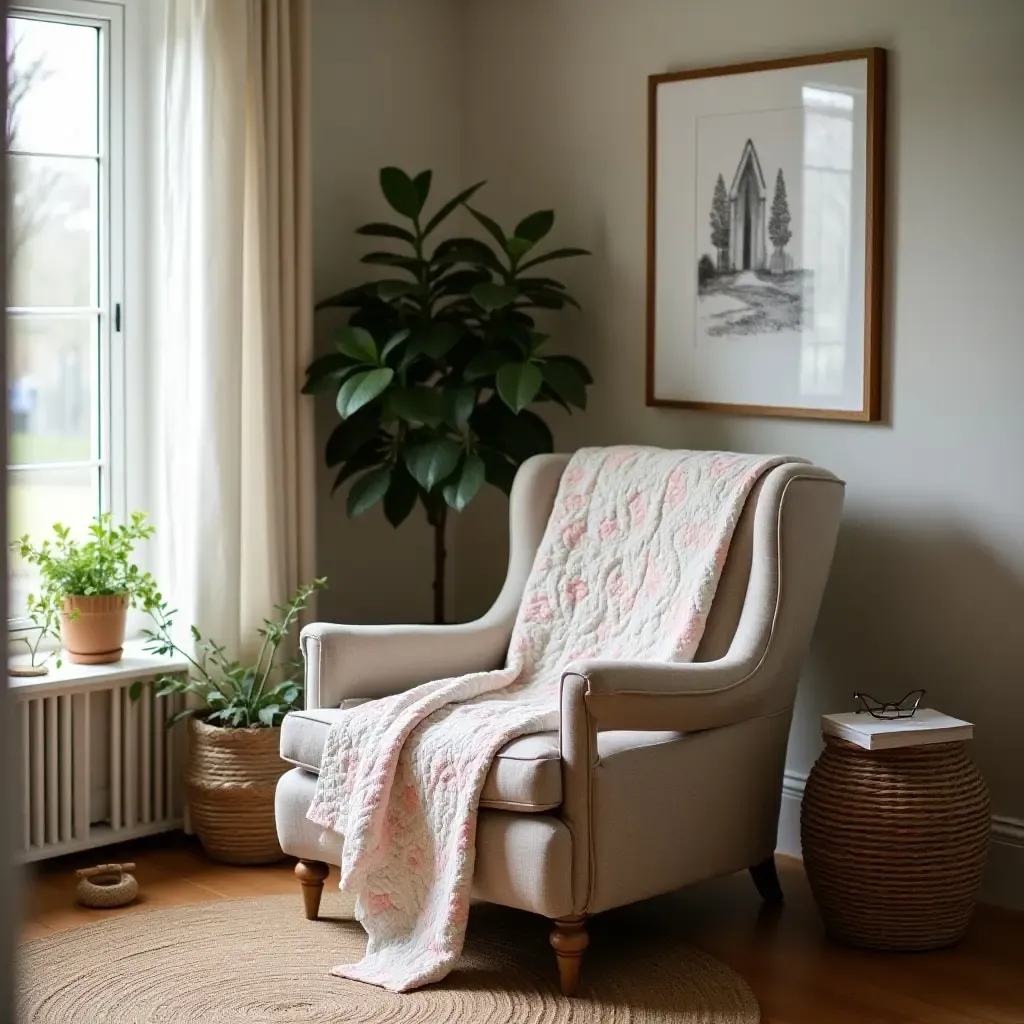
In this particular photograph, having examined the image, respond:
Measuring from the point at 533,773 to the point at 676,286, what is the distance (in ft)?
5.43

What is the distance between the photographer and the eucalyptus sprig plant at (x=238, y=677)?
11.9ft

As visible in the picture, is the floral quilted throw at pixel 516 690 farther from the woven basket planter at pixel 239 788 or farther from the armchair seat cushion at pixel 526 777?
the woven basket planter at pixel 239 788

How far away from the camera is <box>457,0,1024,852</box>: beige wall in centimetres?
325

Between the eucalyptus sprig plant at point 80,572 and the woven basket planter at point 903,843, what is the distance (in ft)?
5.61

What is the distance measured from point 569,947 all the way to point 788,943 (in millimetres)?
595

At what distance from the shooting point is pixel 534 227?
392 cm

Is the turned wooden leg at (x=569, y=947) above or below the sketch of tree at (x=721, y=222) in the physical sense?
below

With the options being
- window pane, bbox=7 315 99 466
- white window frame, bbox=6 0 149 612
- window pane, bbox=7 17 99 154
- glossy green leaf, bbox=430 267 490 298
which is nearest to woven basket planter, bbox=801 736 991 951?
glossy green leaf, bbox=430 267 490 298

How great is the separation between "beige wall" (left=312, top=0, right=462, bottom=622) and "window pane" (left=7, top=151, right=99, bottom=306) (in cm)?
63

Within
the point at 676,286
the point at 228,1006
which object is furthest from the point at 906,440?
the point at 228,1006

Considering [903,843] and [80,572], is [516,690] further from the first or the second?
[80,572]

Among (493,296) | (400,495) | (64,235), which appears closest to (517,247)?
(493,296)

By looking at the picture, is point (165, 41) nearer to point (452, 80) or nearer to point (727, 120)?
point (452, 80)

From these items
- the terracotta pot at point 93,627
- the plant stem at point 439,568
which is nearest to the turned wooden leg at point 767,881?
the plant stem at point 439,568
